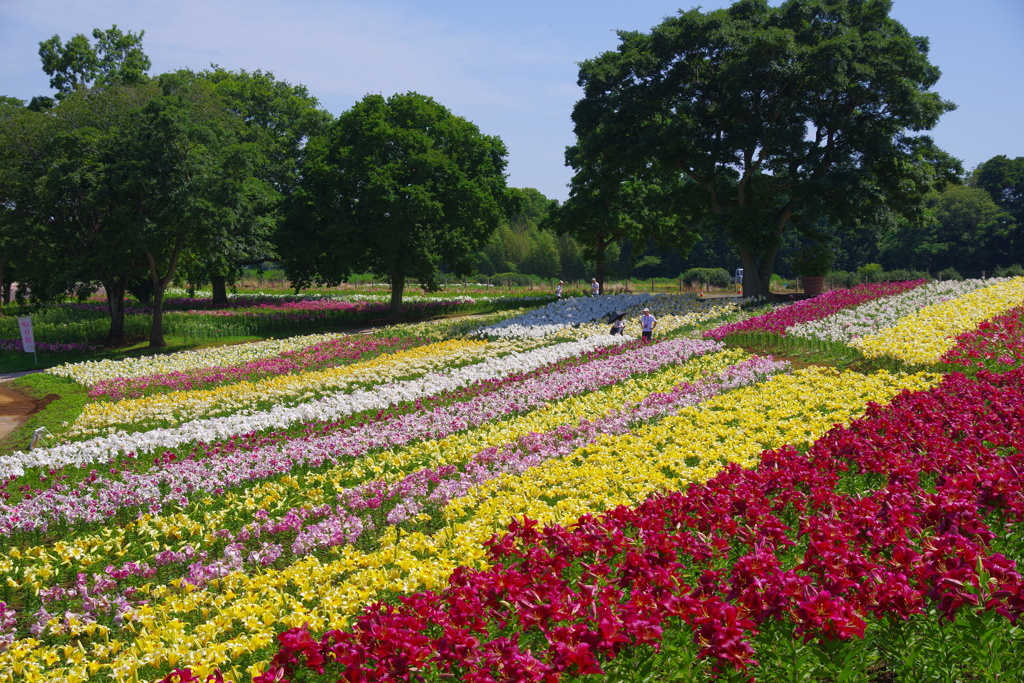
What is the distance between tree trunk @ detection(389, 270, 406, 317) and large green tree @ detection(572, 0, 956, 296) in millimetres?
11501

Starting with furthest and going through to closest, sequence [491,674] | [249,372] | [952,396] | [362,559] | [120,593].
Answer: [249,372] → [952,396] → [120,593] → [362,559] → [491,674]

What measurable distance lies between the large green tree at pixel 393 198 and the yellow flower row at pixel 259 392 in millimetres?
12468

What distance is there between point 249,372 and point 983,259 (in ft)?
215

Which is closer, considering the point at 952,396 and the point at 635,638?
the point at 635,638

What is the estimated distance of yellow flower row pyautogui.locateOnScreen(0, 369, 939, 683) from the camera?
4734mm

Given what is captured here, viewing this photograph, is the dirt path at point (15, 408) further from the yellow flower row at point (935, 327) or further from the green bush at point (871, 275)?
the green bush at point (871, 275)

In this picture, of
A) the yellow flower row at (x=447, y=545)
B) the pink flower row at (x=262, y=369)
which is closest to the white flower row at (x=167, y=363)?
the pink flower row at (x=262, y=369)

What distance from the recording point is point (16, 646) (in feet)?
15.8

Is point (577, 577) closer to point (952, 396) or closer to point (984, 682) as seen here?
point (984, 682)

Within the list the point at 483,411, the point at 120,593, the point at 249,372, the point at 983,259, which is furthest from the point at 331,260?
the point at 983,259

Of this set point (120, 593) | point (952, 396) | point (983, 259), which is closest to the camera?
point (120, 593)

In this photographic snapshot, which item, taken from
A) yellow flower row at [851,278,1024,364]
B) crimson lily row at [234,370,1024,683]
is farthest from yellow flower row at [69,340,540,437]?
crimson lily row at [234,370,1024,683]

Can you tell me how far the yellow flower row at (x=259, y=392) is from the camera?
44.6 feet

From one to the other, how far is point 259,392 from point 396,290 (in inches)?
776
